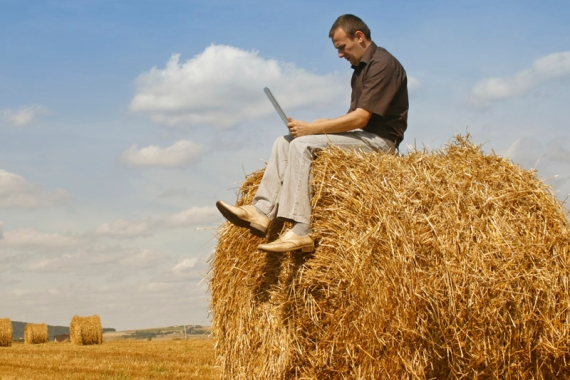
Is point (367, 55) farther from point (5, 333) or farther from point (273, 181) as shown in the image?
point (5, 333)

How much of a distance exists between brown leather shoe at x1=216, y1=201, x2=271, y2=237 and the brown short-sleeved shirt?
3.93 ft

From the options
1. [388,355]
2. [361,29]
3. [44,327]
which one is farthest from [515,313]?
[44,327]

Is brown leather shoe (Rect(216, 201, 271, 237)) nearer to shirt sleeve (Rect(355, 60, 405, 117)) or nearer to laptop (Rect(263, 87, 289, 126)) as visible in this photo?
laptop (Rect(263, 87, 289, 126))

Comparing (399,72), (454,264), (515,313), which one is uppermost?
(399,72)

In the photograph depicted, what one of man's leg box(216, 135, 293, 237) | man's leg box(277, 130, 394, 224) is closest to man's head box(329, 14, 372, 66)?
man's leg box(277, 130, 394, 224)

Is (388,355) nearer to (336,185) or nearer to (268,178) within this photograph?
(336,185)

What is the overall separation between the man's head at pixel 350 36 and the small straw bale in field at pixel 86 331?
43.7ft

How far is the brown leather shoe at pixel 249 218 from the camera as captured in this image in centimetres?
472

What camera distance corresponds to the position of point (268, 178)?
5.07m

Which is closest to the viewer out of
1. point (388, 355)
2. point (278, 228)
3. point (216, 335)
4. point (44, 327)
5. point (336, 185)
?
point (388, 355)

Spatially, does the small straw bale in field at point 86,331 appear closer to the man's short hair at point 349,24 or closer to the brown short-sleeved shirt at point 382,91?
the brown short-sleeved shirt at point 382,91

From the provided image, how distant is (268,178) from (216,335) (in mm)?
1726

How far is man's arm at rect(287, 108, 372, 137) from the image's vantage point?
5137mm

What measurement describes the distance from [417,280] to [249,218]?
1256 mm
